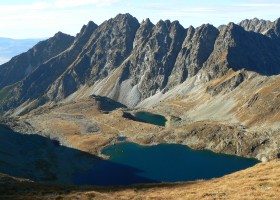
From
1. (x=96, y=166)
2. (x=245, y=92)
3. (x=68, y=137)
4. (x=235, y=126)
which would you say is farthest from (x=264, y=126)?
(x=68, y=137)

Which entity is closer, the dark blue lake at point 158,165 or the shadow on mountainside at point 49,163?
Result: the shadow on mountainside at point 49,163

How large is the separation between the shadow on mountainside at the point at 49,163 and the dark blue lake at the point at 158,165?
0.32 m

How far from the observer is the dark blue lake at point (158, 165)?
112438 mm

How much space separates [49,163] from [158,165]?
37681 mm

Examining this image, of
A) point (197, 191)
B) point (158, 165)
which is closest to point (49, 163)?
point (158, 165)

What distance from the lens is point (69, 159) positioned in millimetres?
131375

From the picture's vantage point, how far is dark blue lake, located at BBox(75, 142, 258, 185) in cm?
11244

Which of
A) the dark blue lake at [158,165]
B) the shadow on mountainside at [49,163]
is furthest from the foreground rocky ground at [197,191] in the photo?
the dark blue lake at [158,165]

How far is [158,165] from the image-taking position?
126688 mm

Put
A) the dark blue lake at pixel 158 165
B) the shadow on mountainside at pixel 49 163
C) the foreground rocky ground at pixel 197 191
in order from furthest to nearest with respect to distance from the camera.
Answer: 1. the dark blue lake at pixel 158 165
2. the shadow on mountainside at pixel 49 163
3. the foreground rocky ground at pixel 197 191

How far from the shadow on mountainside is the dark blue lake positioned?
12.5 inches

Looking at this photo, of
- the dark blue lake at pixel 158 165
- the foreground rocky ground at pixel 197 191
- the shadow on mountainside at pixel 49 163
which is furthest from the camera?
the dark blue lake at pixel 158 165

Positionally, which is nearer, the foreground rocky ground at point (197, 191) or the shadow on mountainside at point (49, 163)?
the foreground rocky ground at point (197, 191)

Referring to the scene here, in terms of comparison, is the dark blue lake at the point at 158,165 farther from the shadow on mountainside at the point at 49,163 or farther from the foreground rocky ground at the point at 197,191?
the foreground rocky ground at the point at 197,191
